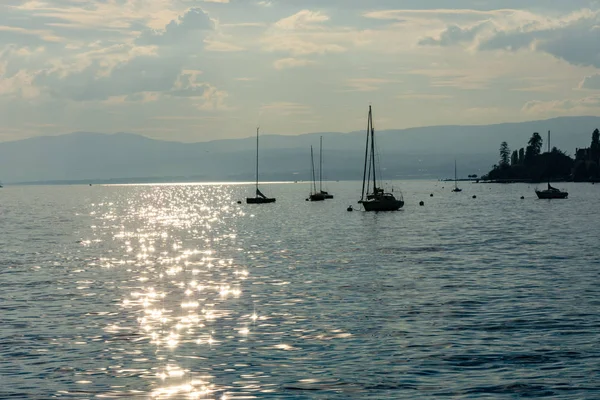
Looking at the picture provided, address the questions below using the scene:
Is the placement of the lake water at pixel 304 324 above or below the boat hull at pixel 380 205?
below

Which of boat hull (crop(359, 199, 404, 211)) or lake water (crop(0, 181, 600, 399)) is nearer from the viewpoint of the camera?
lake water (crop(0, 181, 600, 399))

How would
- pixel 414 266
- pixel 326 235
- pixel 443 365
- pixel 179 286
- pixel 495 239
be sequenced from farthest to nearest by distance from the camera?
pixel 326 235
pixel 495 239
pixel 414 266
pixel 179 286
pixel 443 365

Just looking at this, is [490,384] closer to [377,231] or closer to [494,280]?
[494,280]

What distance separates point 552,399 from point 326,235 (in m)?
69.3

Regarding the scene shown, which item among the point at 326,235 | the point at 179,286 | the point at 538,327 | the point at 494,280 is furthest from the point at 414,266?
the point at 326,235

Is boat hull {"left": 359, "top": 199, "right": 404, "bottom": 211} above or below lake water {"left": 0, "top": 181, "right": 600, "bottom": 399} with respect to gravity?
above

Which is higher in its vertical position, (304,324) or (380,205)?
(380,205)

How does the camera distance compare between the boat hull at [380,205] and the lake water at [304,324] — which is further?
the boat hull at [380,205]

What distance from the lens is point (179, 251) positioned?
74938 mm

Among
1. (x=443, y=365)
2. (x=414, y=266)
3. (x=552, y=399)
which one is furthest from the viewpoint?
(x=414, y=266)

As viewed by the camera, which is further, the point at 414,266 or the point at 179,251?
the point at 179,251

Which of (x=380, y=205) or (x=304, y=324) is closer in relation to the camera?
(x=304, y=324)

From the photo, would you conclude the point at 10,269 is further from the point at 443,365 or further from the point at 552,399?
the point at 552,399

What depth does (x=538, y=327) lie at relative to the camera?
3231cm
